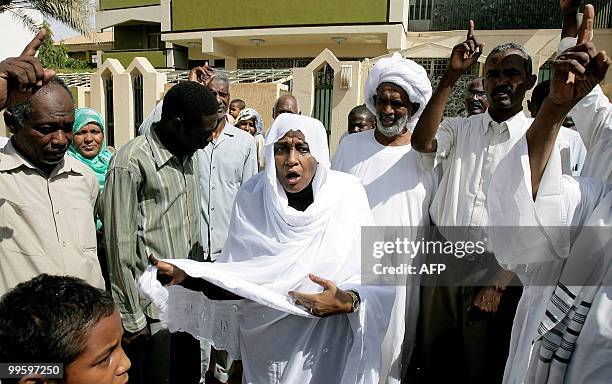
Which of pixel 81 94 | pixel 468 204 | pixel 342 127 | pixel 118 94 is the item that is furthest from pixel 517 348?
pixel 81 94

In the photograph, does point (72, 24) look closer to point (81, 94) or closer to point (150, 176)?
point (81, 94)

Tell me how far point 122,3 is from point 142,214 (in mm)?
25964

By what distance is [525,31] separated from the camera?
53.3ft

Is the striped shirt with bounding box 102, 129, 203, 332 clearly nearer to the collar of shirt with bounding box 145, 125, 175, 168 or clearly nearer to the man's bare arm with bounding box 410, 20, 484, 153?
the collar of shirt with bounding box 145, 125, 175, 168

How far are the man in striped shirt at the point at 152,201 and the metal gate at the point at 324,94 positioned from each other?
390 inches

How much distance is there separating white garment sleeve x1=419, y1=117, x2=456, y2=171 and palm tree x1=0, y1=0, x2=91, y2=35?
16883 millimetres

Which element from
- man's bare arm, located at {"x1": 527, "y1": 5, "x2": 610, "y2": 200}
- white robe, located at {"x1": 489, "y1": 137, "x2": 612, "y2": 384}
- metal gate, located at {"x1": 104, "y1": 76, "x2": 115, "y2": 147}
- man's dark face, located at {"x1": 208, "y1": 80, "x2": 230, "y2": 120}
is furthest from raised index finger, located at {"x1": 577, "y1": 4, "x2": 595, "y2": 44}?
metal gate, located at {"x1": 104, "y1": 76, "x2": 115, "y2": 147}

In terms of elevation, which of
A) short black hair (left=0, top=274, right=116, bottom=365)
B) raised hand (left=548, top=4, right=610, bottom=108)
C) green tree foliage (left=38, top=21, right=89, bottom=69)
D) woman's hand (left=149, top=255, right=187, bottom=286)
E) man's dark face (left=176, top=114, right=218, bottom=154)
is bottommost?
woman's hand (left=149, top=255, right=187, bottom=286)

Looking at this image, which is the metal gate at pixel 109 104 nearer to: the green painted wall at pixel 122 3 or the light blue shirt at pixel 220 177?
the green painted wall at pixel 122 3

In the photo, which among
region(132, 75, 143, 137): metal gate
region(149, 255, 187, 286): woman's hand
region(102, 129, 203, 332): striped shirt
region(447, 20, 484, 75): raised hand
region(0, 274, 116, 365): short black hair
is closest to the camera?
region(0, 274, 116, 365): short black hair

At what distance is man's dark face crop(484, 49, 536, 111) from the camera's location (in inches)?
103

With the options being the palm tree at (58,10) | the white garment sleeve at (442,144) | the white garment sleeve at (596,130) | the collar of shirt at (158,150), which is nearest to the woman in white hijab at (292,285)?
the collar of shirt at (158,150)

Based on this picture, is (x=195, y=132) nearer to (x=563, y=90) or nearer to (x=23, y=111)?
(x=23, y=111)

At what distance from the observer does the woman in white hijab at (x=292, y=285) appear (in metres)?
2.13
